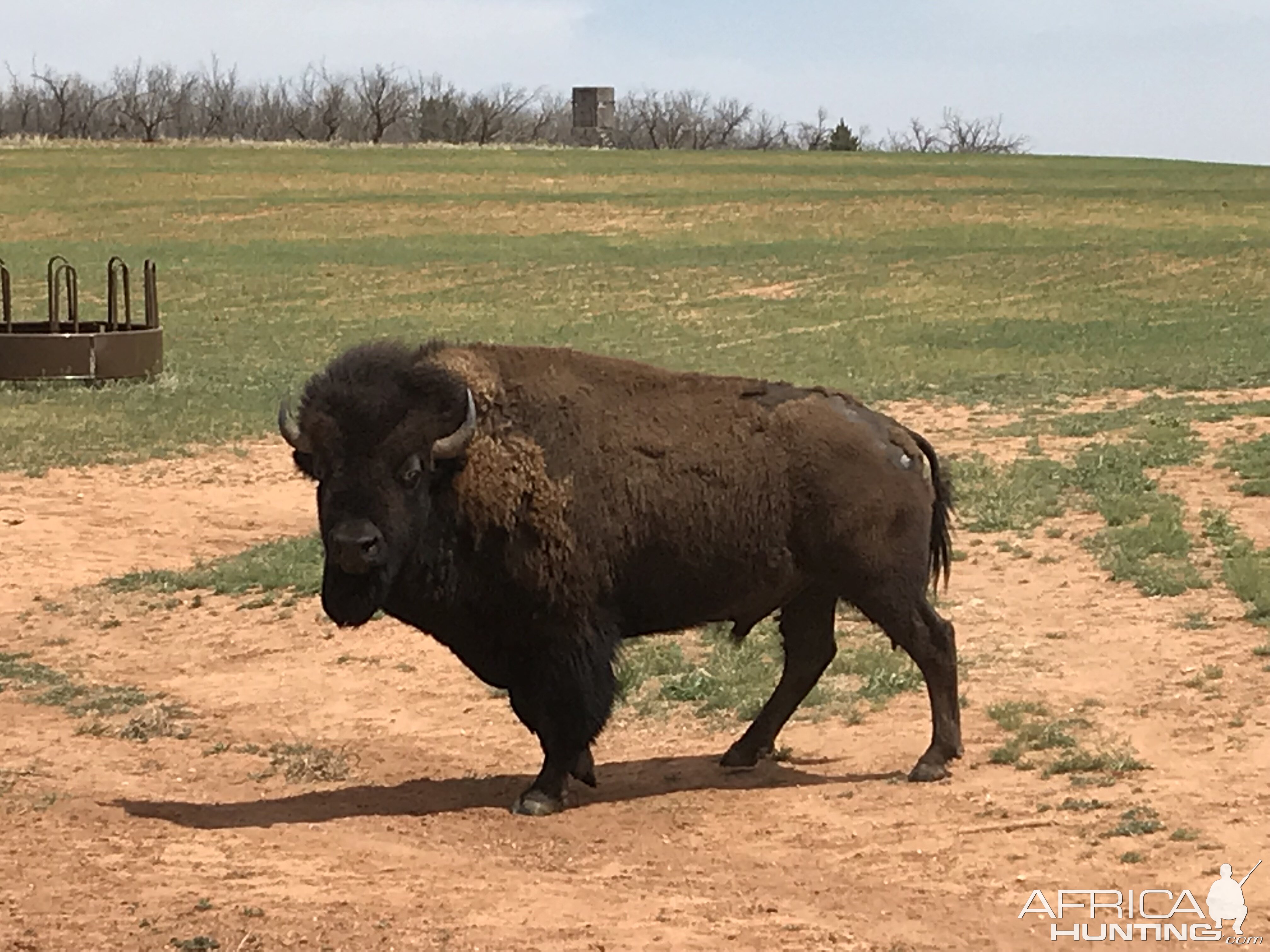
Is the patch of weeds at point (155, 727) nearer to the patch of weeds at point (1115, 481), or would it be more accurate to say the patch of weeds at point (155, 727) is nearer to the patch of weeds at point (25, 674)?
the patch of weeds at point (25, 674)

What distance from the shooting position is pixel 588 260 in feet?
137

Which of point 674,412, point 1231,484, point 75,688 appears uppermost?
point 674,412

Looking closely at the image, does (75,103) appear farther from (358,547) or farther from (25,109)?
(358,547)

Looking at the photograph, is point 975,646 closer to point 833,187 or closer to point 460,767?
point 460,767

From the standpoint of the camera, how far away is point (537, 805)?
8406mm

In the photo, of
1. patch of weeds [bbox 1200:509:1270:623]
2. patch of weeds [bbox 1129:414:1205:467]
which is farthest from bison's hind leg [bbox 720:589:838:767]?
patch of weeds [bbox 1129:414:1205:467]

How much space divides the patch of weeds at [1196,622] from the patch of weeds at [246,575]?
18.6 ft

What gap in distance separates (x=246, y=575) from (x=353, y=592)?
17.7 ft

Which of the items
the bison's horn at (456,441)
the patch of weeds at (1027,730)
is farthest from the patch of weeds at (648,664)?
the bison's horn at (456,441)

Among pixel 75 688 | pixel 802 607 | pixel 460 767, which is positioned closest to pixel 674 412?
pixel 802 607

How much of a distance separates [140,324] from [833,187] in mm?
35701

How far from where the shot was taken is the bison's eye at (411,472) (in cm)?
830

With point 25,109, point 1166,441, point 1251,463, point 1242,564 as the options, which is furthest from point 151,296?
point 25,109

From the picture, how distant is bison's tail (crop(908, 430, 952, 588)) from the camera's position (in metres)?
9.13
